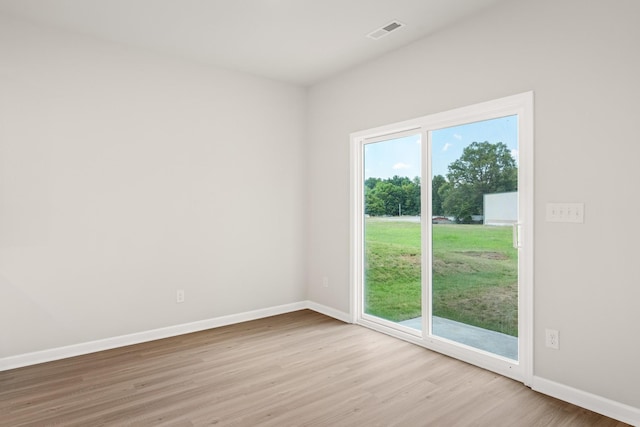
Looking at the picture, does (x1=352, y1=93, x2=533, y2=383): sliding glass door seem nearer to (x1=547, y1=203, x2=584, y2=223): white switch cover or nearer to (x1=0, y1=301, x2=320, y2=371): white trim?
(x1=547, y1=203, x2=584, y2=223): white switch cover

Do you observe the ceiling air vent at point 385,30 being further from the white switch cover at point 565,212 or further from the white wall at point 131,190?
the white switch cover at point 565,212

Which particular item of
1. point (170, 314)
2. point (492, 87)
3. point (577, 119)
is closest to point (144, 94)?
point (170, 314)

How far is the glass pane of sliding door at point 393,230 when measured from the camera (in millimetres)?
3617

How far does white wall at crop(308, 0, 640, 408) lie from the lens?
2205 millimetres

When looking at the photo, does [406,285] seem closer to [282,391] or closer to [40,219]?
[282,391]

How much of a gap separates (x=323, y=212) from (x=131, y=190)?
211 cm

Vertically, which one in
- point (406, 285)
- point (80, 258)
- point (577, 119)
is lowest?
point (406, 285)

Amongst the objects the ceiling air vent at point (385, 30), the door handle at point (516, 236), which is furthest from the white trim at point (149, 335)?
the ceiling air vent at point (385, 30)

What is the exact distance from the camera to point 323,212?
14.9ft

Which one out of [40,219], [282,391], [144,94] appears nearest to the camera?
[282,391]

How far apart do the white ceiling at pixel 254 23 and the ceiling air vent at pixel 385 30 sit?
5cm

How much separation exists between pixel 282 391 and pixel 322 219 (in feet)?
7.54

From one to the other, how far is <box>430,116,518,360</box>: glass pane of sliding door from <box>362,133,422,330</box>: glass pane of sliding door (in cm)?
25

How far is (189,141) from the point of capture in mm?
3850
